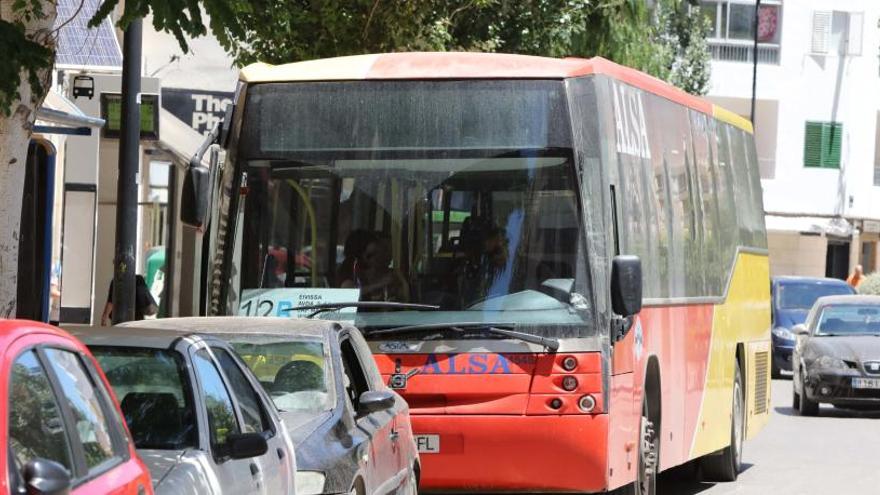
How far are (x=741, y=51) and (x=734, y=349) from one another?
1719 inches

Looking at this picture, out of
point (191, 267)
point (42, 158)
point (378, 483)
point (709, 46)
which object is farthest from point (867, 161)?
point (378, 483)

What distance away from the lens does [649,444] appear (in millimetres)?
12984

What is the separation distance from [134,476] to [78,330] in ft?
6.82

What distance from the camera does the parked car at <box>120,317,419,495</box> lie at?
28.8 ft

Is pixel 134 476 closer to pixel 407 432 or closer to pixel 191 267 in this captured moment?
pixel 407 432

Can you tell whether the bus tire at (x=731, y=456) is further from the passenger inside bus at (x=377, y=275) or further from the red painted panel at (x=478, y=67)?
the passenger inside bus at (x=377, y=275)

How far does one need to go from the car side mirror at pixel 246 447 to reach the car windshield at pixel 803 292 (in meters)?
28.0

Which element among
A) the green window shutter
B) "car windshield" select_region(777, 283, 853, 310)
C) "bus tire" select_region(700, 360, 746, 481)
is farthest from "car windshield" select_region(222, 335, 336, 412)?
the green window shutter

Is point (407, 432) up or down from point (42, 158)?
down

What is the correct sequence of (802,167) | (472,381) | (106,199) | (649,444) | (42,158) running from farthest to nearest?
(802,167), (106,199), (42,158), (649,444), (472,381)

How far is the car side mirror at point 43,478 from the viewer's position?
468 cm

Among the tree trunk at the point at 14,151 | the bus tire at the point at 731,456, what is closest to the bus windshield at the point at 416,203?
the tree trunk at the point at 14,151

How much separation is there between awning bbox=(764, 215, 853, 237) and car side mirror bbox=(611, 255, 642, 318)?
4655cm

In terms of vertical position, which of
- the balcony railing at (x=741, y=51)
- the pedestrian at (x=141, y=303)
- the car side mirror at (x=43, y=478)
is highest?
the balcony railing at (x=741, y=51)
